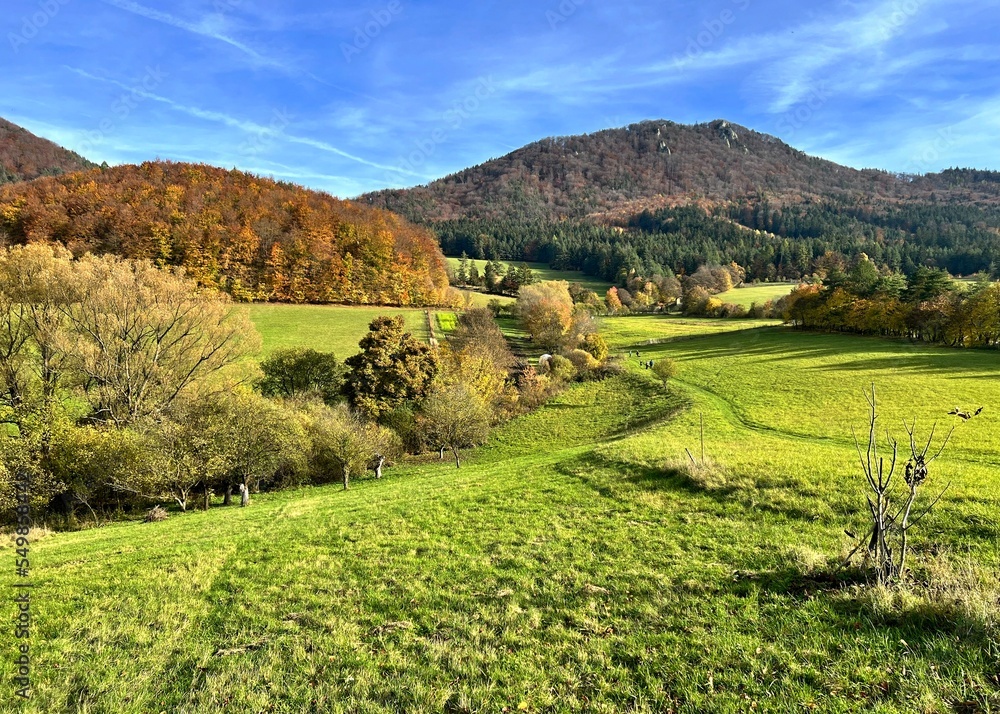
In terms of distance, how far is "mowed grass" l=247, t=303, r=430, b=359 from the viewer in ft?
189

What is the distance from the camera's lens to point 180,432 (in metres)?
25.8

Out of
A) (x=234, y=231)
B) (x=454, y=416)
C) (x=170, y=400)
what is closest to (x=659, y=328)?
(x=454, y=416)

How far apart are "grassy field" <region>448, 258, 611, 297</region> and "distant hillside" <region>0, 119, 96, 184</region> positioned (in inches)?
4555

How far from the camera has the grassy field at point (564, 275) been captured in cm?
14450

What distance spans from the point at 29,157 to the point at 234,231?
110 metres

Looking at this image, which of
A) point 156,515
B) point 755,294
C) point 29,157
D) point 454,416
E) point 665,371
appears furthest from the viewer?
point 755,294

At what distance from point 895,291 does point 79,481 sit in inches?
3983

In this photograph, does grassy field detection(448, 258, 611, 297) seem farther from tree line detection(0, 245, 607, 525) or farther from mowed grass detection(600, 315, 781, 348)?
tree line detection(0, 245, 607, 525)

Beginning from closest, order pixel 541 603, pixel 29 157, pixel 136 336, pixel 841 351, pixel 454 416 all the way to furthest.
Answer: pixel 541 603
pixel 136 336
pixel 454 416
pixel 841 351
pixel 29 157

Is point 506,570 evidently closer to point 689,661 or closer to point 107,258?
point 689,661

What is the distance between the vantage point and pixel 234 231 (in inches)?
2862

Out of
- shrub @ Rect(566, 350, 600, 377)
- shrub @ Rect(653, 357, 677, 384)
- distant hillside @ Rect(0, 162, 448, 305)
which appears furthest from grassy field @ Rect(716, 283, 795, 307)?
distant hillside @ Rect(0, 162, 448, 305)

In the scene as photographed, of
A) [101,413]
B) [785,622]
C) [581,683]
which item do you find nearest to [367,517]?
[581,683]

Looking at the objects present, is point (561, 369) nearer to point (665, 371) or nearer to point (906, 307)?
point (665, 371)
